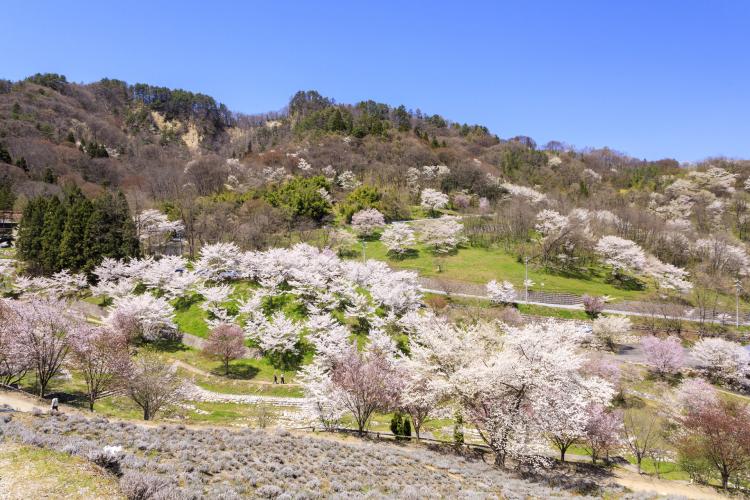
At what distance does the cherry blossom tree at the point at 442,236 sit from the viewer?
59156mm

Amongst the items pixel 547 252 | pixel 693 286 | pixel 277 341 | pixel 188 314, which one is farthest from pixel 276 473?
pixel 693 286

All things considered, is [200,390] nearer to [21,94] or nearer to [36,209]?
[36,209]

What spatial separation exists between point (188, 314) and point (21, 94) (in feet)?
453

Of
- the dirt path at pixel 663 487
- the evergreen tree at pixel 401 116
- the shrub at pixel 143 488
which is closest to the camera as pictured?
the shrub at pixel 143 488

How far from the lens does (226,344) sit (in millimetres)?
30672

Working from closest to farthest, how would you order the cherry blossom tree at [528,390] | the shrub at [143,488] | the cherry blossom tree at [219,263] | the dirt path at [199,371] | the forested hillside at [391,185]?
the shrub at [143,488], the cherry blossom tree at [528,390], the dirt path at [199,371], the cherry blossom tree at [219,263], the forested hillside at [391,185]

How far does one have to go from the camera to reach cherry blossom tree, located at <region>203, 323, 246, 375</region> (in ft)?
101

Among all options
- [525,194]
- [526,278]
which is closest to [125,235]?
[526,278]

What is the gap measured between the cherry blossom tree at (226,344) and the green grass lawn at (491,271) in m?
27.4

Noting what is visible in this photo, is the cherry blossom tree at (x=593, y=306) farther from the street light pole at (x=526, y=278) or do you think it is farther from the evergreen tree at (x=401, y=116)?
the evergreen tree at (x=401, y=116)

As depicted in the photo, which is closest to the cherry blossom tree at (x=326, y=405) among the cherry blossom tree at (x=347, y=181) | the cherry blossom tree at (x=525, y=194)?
the cherry blossom tree at (x=347, y=181)

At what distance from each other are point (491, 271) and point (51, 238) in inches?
2143

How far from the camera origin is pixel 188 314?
3894 centimetres

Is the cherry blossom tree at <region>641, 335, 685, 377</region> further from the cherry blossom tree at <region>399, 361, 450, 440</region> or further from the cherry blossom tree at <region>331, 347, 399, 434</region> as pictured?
the cherry blossom tree at <region>331, 347, 399, 434</region>
